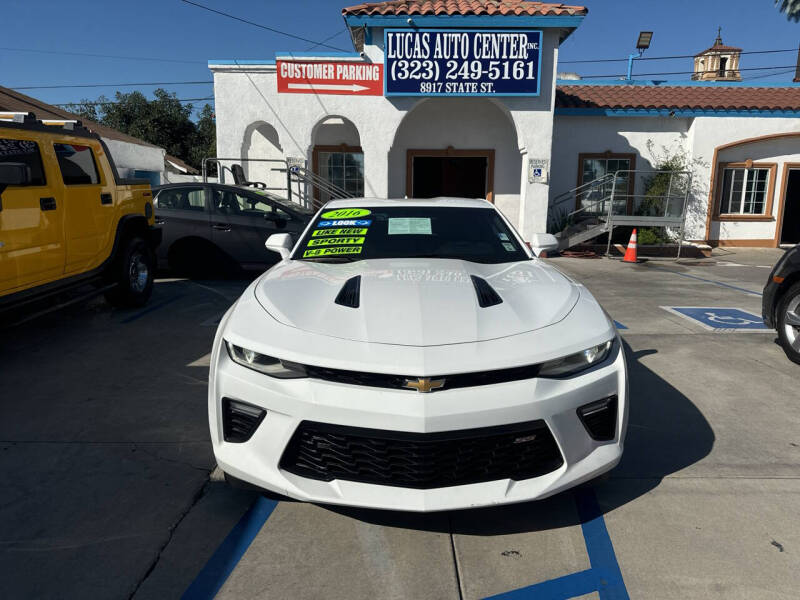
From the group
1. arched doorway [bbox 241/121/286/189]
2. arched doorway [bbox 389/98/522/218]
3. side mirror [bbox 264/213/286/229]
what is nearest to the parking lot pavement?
side mirror [bbox 264/213/286/229]

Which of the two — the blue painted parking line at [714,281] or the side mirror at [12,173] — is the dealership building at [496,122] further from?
the side mirror at [12,173]

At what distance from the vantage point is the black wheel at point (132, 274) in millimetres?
6609

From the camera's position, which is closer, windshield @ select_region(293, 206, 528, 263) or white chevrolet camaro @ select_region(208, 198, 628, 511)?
Answer: white chevrolet camaro @ select_region(208, 198, 628, 511)

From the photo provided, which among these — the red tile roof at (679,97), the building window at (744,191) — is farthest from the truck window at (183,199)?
the building window at (744,191)

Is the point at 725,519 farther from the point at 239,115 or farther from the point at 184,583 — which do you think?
the point at 239,115

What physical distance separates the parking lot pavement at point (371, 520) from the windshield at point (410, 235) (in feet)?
4.66

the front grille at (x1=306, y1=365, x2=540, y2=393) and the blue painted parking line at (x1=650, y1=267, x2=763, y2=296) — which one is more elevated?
the front grille at (x1=306, y1=365, x2=540, y2=393)

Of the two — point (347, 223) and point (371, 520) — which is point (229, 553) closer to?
point (371, 520)

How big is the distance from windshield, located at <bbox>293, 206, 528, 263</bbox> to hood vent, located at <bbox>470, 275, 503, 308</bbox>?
65 cm

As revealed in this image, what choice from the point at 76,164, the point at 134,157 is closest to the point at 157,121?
the point at 134,157

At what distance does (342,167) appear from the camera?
1513 centimetres

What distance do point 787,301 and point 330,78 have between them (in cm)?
1048

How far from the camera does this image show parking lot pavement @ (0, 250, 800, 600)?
90.3 inches

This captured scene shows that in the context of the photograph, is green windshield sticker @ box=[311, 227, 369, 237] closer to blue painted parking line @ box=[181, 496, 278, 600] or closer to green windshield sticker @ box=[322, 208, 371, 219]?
green windshield sticker @ box=[322, 208, 371, 219]
